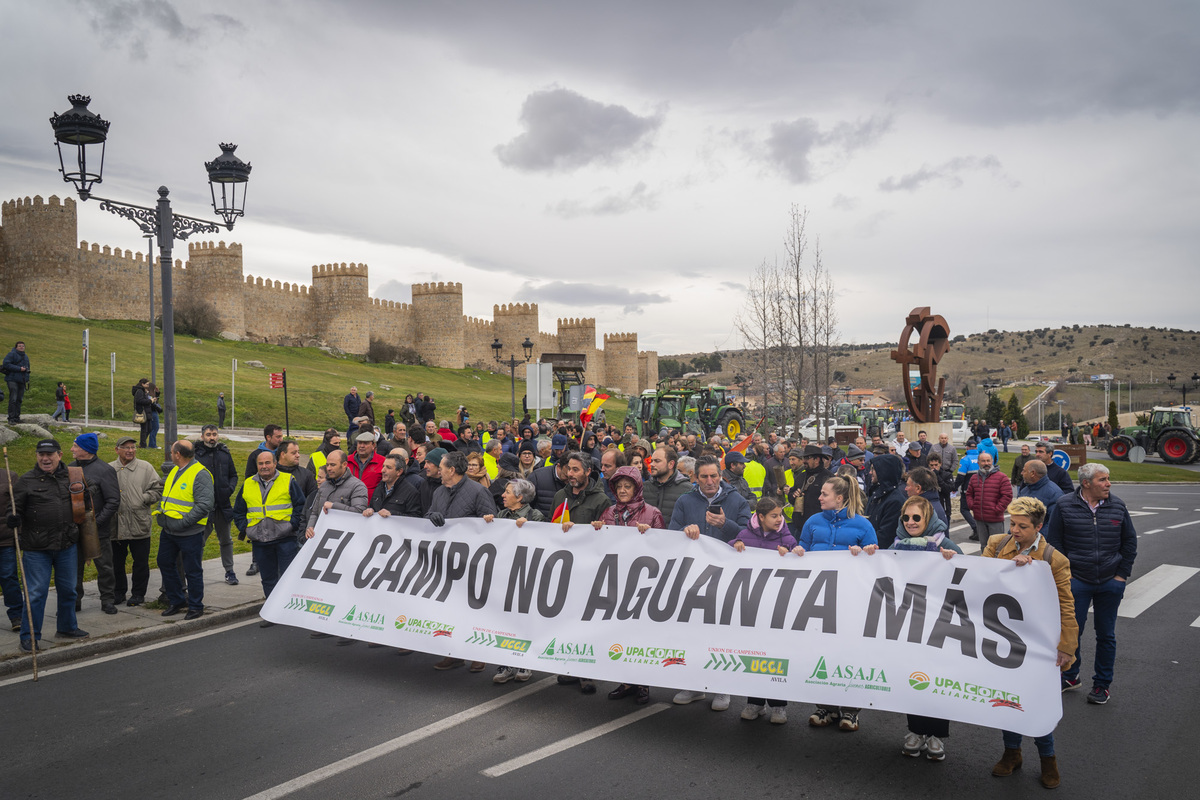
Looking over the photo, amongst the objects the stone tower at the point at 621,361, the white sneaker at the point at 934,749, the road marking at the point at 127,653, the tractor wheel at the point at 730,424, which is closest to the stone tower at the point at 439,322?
the stone tower at the point at 621,361

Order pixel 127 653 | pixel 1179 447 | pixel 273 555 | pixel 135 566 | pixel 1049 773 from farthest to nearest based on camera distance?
pixel 1179 447, pixel 135 566, pixel 273 555, pixel 127 653, pixel 1049 773

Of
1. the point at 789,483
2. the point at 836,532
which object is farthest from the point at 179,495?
the point at 789,483

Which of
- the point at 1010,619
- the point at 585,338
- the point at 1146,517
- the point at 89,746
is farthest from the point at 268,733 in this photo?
the point at 585,338

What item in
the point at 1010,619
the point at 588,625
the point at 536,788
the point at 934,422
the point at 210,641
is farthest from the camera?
the point at 934,422

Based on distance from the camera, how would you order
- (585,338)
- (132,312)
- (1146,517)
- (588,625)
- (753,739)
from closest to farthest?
(753,739) → (588,625) → (1146,517) → (132,312) → (585,338)

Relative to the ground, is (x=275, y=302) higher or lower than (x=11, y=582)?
higher

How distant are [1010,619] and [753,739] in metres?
1.79

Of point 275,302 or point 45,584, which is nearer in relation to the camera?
point 45,584

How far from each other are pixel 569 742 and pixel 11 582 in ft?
18.0

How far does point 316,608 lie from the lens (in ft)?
22.5

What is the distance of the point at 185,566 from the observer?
7980 mm

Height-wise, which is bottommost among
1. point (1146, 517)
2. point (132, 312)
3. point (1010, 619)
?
point (1146, 517)

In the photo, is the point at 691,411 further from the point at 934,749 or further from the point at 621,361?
the point at 621,361

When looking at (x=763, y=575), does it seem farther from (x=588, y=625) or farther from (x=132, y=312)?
(x=132, y=312)
